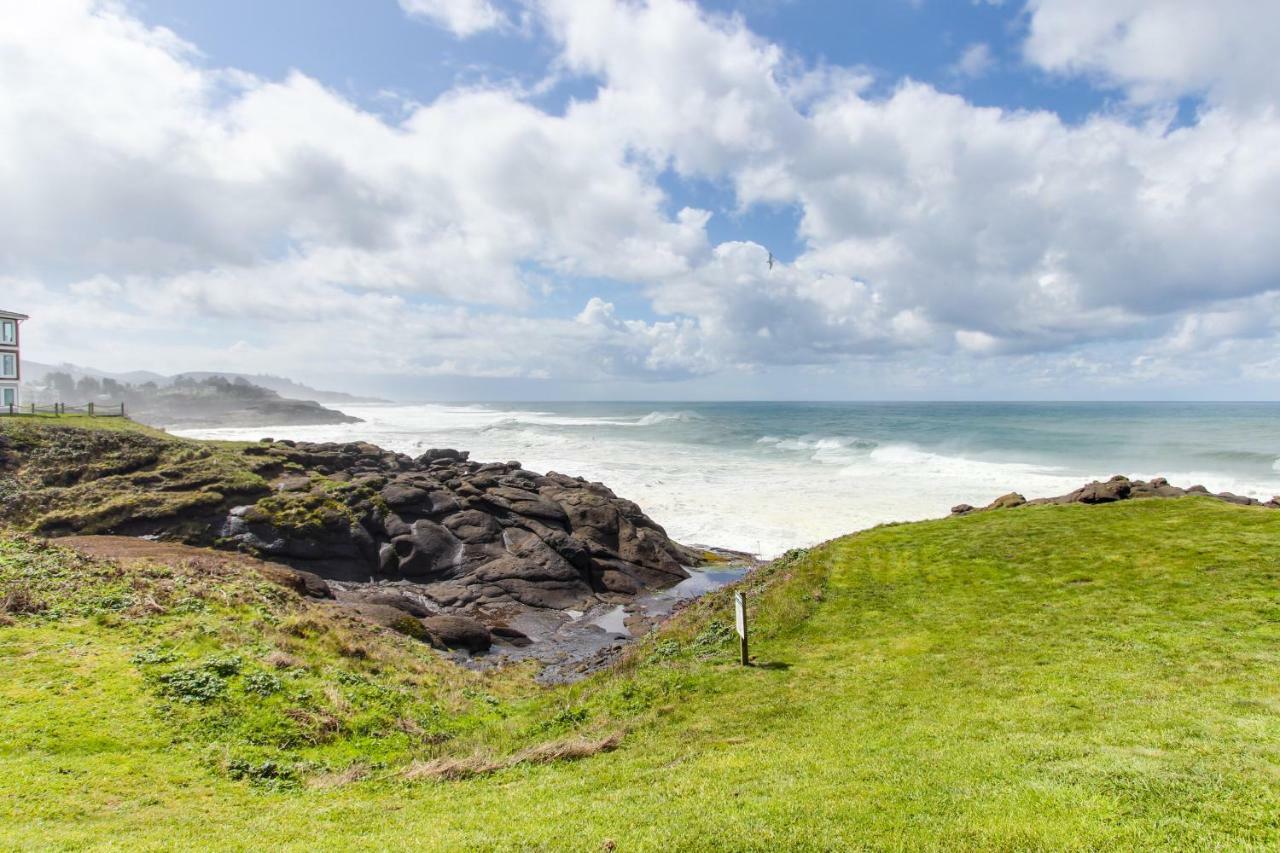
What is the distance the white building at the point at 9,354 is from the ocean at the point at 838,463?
130 ft

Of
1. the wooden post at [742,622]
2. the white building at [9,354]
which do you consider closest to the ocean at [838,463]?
the wooden post at [742,622]

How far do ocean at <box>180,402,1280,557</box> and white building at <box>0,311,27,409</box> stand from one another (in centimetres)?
3960

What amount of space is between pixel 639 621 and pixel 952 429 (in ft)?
400

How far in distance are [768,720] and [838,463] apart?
2776 inches

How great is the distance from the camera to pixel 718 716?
1243 cm

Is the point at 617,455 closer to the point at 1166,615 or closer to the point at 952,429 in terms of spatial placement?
the point at 1166,615

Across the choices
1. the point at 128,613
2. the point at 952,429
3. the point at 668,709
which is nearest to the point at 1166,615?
the point at 668,709

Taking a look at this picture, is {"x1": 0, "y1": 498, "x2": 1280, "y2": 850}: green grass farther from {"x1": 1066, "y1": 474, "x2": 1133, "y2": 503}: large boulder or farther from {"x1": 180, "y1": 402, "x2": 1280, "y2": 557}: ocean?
{"x1": 180, "y1": 402, "x2": 1280, "y2": 557}: ocean

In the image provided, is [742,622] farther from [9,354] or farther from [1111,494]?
[9,354]

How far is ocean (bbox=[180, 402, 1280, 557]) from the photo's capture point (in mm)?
48219

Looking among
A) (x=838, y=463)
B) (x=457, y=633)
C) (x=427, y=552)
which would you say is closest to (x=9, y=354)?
(x=427, y=552)

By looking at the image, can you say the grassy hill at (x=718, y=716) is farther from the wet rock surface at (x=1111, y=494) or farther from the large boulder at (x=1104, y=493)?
the wet rock surface at (x=1111, y=494)

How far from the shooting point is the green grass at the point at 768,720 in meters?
7.56

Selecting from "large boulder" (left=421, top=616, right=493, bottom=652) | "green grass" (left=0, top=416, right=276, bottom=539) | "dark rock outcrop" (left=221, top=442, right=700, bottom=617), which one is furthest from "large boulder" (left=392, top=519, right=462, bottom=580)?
"green grass" (left=0, top=416, right=276, bottom=539)
